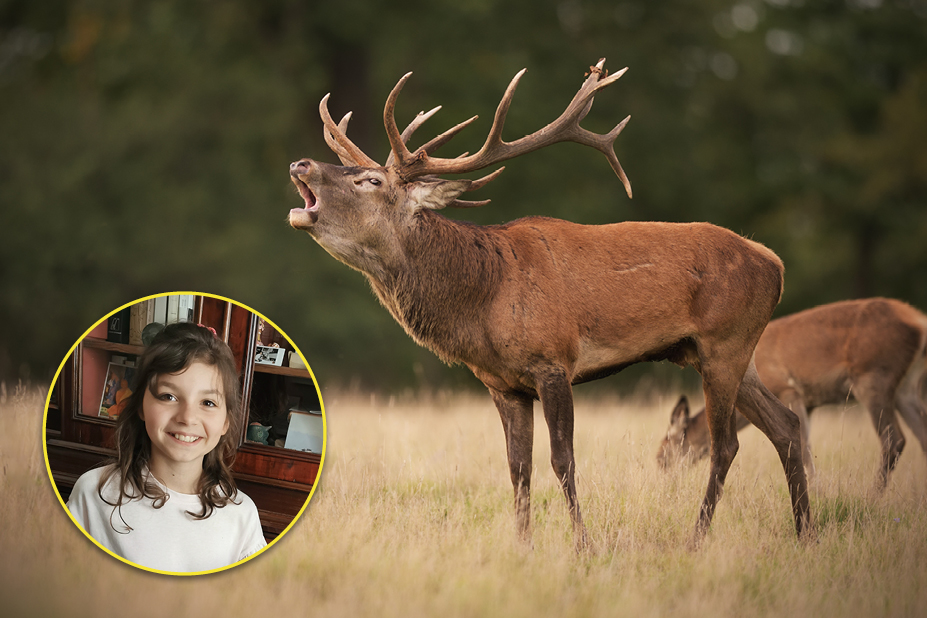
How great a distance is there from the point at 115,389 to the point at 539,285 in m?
2.28

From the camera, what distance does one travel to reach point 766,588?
423 centimetres

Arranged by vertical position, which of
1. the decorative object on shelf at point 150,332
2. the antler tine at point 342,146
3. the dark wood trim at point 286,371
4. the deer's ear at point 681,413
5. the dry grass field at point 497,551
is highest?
the antler tine at point 342,146

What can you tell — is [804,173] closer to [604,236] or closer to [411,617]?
[604,236]

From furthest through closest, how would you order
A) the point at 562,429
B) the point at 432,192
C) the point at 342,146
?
the point at 342,146
the point at 432,192
the point at 562,429

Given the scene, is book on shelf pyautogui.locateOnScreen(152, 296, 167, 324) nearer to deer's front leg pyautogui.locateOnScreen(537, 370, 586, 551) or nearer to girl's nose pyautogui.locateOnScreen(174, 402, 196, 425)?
girl's nose pyautogui.locateOnScreen(174, 402, 196, 425)

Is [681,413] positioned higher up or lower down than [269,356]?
lower down

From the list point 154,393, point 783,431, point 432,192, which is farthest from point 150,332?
point 783,431

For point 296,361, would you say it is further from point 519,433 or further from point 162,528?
point 519,433

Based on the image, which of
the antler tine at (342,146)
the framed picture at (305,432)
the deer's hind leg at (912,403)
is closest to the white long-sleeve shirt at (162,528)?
the framed picture at (305,432)

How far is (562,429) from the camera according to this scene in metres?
Result: 4.70

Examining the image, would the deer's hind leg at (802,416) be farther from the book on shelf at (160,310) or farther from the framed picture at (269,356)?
the book on shelf at (160,310)

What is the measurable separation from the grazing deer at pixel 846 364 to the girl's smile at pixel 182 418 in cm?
502

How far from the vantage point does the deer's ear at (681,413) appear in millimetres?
7879

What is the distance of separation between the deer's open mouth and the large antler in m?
0.51
